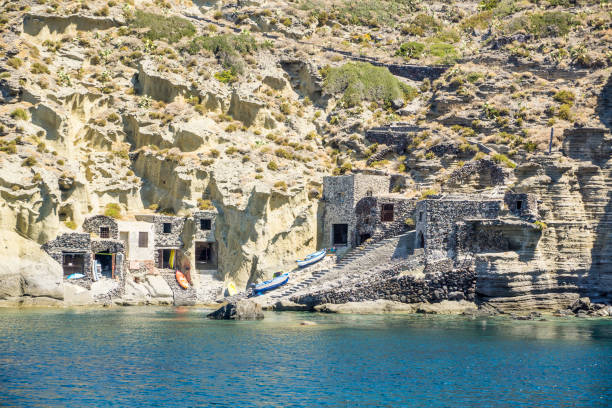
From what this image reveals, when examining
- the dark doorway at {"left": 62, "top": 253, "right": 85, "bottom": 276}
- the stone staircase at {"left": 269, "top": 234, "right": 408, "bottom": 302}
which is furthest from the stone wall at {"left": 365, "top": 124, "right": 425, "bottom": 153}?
the dark doorway at {"left": 62, "top": 253, "right": 85, "bottom": 276}

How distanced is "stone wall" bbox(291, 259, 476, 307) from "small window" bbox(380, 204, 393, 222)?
7.68 meters

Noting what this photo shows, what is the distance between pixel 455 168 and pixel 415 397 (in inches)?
1577

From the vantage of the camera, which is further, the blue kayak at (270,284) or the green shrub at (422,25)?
the green shrub at (422,25)

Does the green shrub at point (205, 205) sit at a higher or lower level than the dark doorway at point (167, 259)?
higher

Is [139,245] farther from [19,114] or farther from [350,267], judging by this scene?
[350,267]

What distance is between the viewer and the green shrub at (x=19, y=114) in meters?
65.2

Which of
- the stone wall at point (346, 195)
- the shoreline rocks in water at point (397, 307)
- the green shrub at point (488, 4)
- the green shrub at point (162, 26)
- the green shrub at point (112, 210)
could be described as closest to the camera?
the shoreline rocks in water at point (397, 307)

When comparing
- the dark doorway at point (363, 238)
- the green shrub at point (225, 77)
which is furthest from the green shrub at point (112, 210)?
the dark doorway at point (363, 238)

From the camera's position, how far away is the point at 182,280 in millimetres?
64438

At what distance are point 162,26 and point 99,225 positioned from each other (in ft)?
89.3

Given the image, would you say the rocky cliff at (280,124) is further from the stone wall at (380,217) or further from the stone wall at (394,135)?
the stone wall at (380,217)

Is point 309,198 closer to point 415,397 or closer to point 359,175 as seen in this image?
point 359,175

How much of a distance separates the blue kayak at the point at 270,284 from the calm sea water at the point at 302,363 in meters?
10.1

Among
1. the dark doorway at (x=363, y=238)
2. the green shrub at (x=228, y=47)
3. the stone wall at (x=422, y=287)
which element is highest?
the green shrub at (x=228, y=47)
